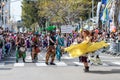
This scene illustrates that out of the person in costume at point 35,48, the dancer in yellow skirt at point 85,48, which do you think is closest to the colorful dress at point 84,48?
the dancer in yellow skirt at point 85,48

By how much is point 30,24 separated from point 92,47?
3629 inches

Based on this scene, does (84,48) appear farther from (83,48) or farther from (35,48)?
(35,48)

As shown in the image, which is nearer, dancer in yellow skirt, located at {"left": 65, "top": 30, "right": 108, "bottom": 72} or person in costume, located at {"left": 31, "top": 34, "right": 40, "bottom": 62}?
dancer in yellow skirt, located at {"left": 65, "top": 30, "right": 108, "bottom": 72}

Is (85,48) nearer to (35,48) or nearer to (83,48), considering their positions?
(83,48)

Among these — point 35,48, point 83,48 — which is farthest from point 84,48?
point 35,48

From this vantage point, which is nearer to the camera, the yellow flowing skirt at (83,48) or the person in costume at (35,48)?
the yellow flowing skirt at (83,48)

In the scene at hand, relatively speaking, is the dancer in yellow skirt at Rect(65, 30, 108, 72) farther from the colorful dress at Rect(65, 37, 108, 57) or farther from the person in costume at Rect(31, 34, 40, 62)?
the person in costume at Rect(31, 34, 40, 62)

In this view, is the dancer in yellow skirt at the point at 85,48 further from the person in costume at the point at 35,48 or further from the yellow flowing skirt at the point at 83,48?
the person in costume at the point at 35,48

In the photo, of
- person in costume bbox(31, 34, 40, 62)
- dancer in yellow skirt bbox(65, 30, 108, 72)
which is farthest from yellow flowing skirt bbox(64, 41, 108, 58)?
person in costume bbox(31, 34, 40, 62)

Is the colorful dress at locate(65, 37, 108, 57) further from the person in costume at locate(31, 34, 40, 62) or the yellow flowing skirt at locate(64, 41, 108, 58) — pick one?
the person in costume at locate(31, 34, 40, 62)

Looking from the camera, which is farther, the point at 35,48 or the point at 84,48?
the point at 35,48

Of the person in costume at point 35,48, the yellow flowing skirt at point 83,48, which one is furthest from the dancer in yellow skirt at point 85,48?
the person in costume at point 35,48

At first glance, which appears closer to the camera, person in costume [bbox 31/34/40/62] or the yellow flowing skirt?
the yellow flowing skirt

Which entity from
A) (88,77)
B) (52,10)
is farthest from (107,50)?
(52,10)
